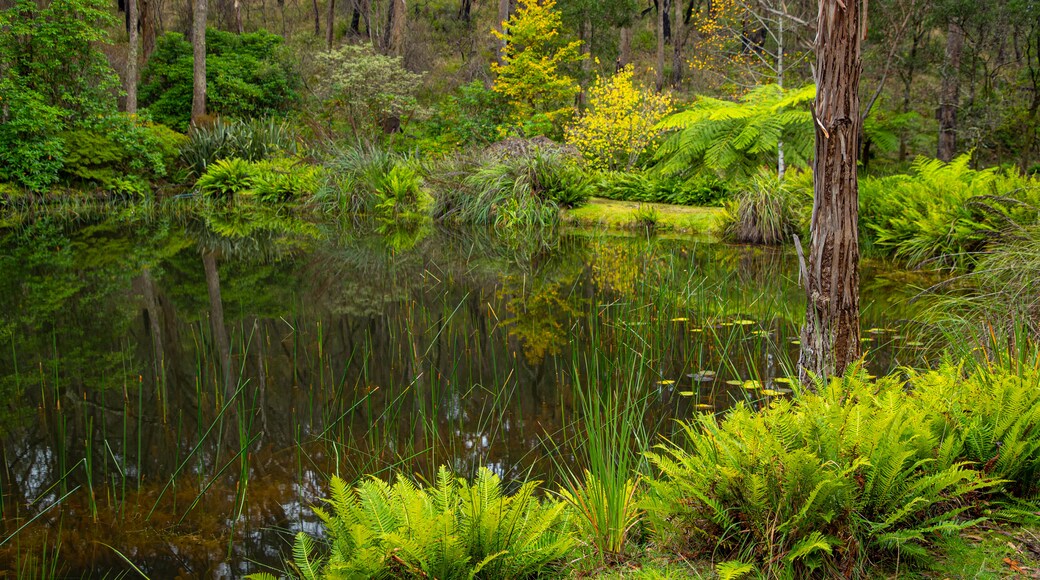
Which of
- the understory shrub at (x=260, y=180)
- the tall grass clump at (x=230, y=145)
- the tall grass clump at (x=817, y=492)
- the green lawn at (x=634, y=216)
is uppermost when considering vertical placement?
the tall grass clump at (x=230, y=145)

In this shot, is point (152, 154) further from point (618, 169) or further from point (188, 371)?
point (188, 371)

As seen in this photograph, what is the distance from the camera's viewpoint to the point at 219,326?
231 inches

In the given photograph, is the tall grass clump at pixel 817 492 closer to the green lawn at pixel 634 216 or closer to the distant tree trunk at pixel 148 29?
the green lawn at pixel 634 216

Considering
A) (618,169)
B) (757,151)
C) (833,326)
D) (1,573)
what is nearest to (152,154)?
(618,169)

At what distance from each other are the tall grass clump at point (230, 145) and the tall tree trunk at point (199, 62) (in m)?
1.95

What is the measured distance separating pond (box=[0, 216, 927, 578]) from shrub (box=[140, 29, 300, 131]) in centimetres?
1202

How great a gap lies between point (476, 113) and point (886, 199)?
1250 centimetres

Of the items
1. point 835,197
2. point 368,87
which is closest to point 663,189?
point 835,197

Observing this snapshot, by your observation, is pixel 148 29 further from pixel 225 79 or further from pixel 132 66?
pixel 132 66

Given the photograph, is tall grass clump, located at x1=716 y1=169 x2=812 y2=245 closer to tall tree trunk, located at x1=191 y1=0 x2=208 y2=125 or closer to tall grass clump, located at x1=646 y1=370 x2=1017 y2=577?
tall grass clump, located at x1=646 y1=370 x2=1017 y2=577

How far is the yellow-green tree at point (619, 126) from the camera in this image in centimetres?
1373

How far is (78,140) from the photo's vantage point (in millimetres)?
14492

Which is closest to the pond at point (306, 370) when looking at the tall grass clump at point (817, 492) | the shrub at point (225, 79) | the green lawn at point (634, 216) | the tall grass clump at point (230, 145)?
the tall grass clump at point (817, 492)

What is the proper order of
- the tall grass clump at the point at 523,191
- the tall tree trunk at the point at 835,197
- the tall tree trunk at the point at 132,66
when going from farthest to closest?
the tall tree trunk at the point at 132,66
the tall grass clump at the point at 523,191
the tall tree trunk at the point at 835,197
